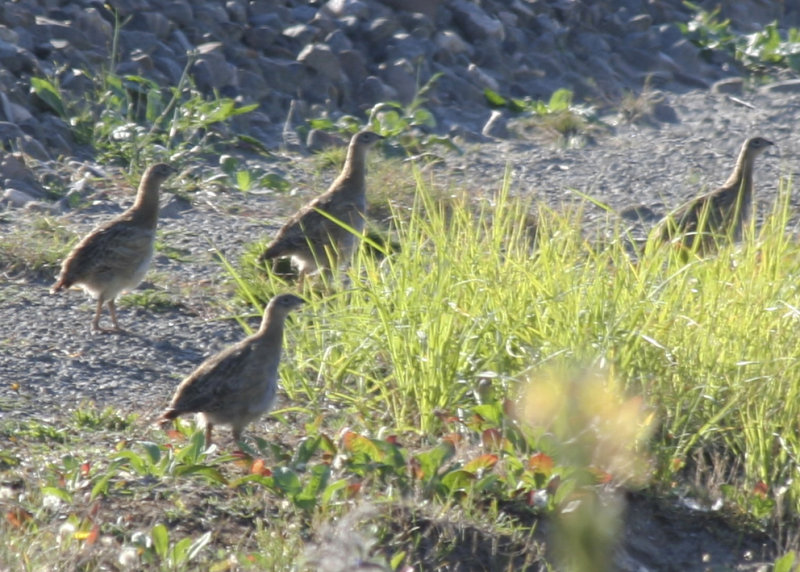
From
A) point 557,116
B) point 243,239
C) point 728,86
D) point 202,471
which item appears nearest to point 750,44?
point 728,86

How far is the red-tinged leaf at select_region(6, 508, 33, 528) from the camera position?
14.2ft

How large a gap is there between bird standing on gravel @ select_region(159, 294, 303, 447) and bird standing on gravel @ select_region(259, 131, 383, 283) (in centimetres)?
166

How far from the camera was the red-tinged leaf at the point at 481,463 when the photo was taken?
16.2ft

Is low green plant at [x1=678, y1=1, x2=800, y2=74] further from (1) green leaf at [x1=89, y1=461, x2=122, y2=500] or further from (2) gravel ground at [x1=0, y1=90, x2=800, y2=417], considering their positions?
(1) green leaf at [x1=89, y1=461, x2=122, y2=500]

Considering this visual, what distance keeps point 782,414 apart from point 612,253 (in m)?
1.28

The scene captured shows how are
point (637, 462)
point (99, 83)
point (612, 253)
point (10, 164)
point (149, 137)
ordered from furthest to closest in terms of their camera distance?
point (99, 83) → point (149, 137) → point (10, 164) → point (612, 253) → point (637, 462)

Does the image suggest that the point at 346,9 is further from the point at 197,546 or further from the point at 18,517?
the point at 197,546

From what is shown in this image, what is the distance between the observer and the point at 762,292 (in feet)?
19.3

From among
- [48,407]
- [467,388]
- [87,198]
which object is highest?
[467,388]

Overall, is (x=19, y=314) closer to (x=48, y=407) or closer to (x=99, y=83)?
(x=48, y=407)

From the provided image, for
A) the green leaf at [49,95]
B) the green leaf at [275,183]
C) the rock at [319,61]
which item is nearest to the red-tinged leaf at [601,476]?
the green leaf at [275,183]

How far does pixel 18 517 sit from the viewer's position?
4.38 metres

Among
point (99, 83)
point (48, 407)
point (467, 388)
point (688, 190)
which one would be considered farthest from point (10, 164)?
point (688, 190)

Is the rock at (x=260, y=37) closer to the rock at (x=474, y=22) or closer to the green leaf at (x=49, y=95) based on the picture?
the rock at (x=474, y=22)
